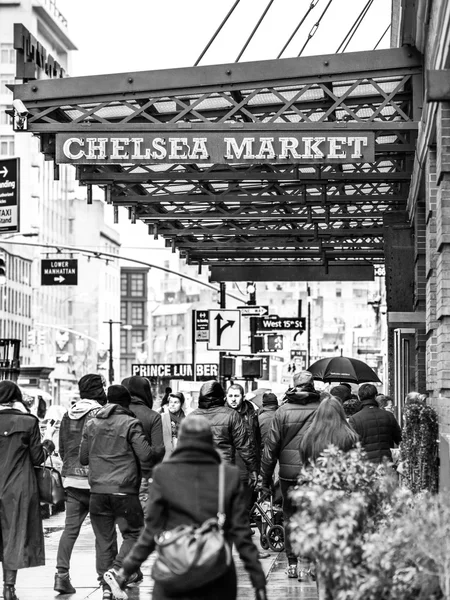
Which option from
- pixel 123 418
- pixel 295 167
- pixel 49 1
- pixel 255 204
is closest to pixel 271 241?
pixel 255 204

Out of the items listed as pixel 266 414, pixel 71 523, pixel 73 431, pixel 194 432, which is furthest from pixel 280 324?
pixel 194 432

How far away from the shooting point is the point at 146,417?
12836 millimetres

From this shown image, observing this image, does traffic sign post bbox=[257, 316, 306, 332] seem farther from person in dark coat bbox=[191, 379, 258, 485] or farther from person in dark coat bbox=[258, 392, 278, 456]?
person in dark coat bbox=[191, 379, 258, 485]

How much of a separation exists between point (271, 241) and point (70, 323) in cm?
13222

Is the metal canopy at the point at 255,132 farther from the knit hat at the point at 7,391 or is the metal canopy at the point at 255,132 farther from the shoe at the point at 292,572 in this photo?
the shoe at the point at 292,572

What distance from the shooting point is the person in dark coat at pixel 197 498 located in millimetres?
6695

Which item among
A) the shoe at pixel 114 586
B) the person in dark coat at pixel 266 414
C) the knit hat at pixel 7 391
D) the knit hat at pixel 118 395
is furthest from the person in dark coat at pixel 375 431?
the knit hat at pixel 7 391

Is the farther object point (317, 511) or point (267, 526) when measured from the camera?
point (267, 526)

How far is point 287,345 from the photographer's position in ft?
445

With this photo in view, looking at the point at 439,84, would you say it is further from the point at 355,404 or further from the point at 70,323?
the point at 70,323

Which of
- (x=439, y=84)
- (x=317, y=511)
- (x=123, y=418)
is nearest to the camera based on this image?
(x=317, y=511)

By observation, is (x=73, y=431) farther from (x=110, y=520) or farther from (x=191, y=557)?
(x=191, y=557)

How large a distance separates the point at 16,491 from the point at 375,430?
4091 mm

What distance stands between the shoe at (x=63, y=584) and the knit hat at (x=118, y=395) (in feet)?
5.30
